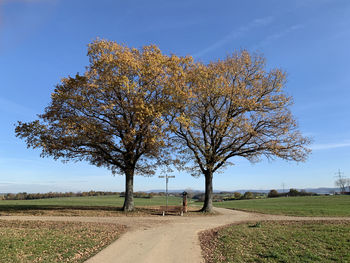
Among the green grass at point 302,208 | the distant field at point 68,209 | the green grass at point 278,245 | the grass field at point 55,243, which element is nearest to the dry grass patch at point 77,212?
the distant field at point 68,209

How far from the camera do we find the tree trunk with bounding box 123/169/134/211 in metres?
22.4

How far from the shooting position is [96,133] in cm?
2009

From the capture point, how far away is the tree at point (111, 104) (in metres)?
19.5

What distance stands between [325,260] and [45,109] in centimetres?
2113

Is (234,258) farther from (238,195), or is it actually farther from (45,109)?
(238,195)

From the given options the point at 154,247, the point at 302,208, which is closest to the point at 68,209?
the point at 154,247

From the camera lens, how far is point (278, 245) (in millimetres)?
10133

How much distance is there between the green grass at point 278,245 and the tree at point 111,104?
30.6 feet

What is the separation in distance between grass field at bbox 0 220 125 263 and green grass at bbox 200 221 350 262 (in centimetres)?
423

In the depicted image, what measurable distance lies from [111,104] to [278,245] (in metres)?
14.6

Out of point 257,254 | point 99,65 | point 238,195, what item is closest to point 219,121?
point 99,65

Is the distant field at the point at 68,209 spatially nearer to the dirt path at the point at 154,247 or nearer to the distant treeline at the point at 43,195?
the dirt path at the point at 154,247

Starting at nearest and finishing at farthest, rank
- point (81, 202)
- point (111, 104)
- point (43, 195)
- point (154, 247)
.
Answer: point (154, 247), point (111, 104), point (81, 202), point (43, 195)

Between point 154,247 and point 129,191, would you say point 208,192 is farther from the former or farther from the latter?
point 154,247
